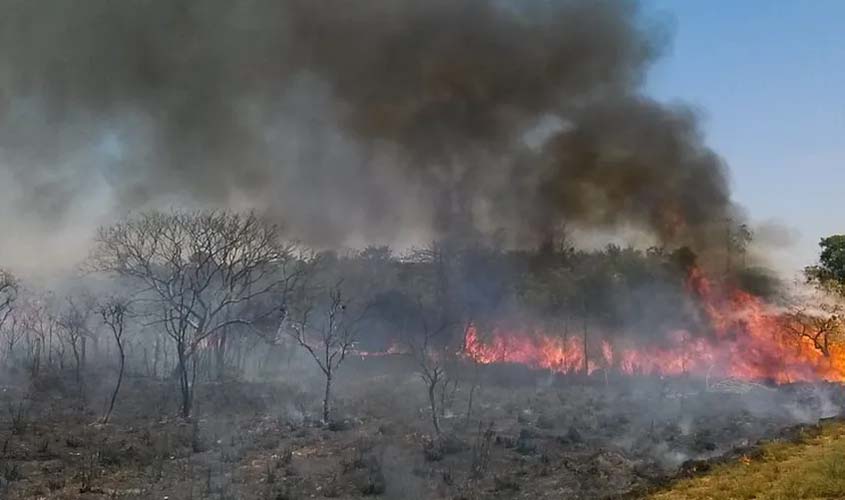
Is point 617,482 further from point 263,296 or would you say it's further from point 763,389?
point 263,296

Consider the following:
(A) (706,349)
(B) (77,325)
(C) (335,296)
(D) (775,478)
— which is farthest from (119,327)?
(A) (706,349)

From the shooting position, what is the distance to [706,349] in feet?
128

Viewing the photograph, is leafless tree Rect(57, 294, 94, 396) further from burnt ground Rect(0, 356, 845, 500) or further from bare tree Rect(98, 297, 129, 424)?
bare tree Rect(98, 297, 129, 424)

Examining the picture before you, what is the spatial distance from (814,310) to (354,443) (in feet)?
111

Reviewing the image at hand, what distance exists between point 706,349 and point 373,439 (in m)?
25.4

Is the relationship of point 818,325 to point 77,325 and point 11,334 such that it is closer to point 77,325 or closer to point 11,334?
point 77,325

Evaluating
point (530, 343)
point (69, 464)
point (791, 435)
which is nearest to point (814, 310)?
point (530, 343)

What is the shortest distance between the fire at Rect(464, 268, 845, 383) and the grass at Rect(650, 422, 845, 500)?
64.5ft

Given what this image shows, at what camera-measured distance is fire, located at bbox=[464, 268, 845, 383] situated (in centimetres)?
3681

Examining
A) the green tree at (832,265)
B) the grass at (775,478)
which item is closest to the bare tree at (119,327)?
the grass at (775,478)

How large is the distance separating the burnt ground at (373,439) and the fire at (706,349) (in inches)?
100

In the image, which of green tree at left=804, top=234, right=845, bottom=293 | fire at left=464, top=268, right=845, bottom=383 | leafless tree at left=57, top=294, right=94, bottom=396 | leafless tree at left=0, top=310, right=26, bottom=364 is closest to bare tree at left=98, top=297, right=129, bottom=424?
leafless tree at left=57, top=294, right=94, bottom=396

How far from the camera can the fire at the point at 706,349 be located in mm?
36812

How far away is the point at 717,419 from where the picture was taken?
2608 cm
